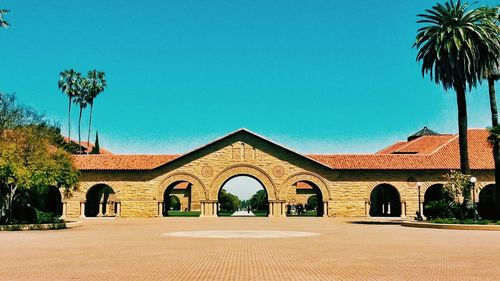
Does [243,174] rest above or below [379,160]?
below

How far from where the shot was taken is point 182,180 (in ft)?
165

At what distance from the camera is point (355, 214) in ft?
161

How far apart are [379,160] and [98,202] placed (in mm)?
31751

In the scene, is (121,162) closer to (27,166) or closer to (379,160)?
(27,166)

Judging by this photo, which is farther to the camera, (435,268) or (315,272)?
(435,268)

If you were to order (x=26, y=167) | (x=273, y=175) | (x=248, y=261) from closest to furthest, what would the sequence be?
(x=248, y=261)
(x=26, y=167)
(x=273, y=175)

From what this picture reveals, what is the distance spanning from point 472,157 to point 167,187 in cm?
2985

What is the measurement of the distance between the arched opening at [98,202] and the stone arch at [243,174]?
12086 mm

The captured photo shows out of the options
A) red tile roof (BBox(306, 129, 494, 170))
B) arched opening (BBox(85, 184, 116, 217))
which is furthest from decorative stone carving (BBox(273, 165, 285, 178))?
arched opening (BBox(85, 184, 116, 217))

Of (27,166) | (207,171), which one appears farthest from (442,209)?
(27,166)

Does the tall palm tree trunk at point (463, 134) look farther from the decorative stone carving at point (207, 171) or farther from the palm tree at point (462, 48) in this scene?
the decorative stone carving at point (207, 171)

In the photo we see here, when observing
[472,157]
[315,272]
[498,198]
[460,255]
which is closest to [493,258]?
[460,255]

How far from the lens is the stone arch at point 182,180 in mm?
50219

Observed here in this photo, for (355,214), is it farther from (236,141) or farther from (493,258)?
(493,258)
